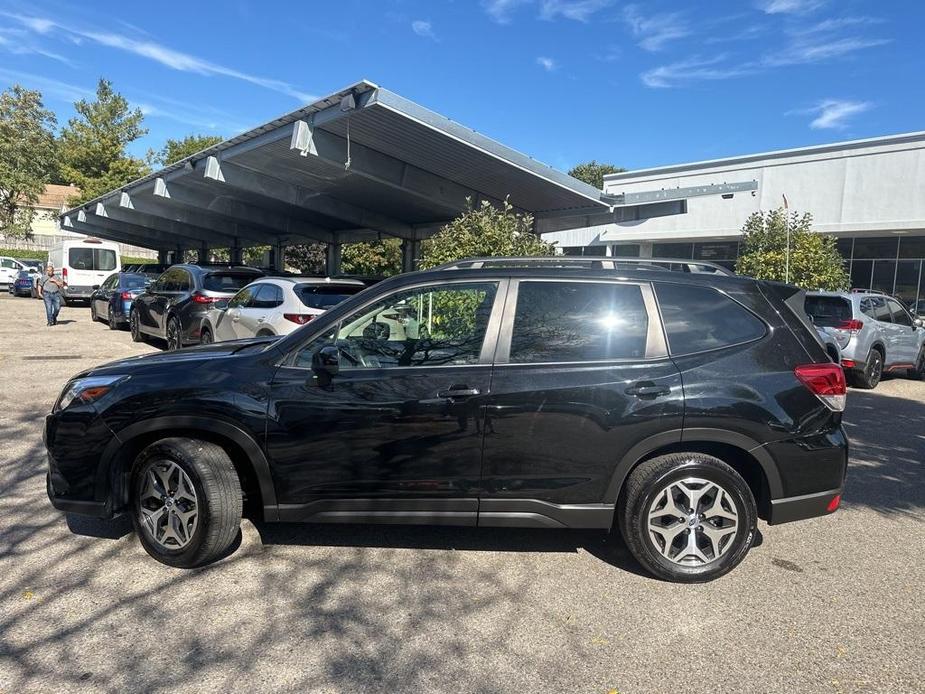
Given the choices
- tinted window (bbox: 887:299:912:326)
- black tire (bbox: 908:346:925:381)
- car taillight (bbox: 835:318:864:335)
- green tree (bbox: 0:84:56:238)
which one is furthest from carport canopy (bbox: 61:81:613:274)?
green tree (bbox: 0:84:56:238)

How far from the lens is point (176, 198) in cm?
2081

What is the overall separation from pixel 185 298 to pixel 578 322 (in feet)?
30.5

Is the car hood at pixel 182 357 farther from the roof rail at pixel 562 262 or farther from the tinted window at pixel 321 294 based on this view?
the tinted window at pixel 321 294

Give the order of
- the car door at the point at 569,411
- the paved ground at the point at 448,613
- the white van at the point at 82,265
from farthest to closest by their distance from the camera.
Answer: the white van at the point at 82,265, the car door at the point at 569,411, the paved ground at the point at 448,613

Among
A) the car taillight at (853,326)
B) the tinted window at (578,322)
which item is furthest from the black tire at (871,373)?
the tinted window at (578,322)

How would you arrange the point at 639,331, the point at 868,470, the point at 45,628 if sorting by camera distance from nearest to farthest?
the point at 45,628, the point at 639,331, the point at 868,470

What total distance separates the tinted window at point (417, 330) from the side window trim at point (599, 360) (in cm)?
11

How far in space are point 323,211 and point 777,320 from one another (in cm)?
1626

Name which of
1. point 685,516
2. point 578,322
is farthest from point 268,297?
point 685,516

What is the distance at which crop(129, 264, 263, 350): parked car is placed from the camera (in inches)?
435

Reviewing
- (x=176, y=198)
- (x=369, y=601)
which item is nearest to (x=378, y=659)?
(x=369, y=601)

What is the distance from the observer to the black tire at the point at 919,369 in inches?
476

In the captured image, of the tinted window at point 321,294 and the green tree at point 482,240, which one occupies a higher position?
the green tree at point 482,240

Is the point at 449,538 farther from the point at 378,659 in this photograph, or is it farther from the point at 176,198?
the point at 176,198
